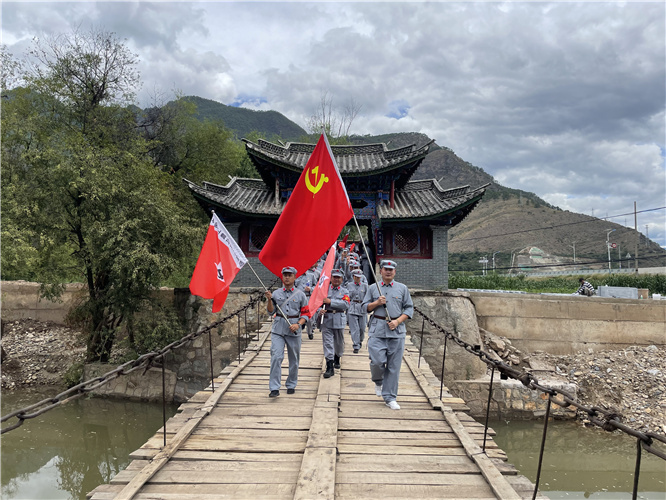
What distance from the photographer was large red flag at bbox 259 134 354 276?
530 cm

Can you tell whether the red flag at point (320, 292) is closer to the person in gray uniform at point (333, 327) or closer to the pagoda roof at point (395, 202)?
the person in gray uniform at point (333, 327)

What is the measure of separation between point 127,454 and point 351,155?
1444 centimetres

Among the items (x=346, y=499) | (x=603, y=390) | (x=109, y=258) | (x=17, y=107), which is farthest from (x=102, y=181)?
(x=603, y=390)

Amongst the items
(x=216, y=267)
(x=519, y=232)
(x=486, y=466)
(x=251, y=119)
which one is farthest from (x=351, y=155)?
(x=251, y=119)

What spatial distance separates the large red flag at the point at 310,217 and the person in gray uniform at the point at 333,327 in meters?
1.83

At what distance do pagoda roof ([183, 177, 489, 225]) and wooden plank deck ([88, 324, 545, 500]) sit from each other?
1013 centimetres

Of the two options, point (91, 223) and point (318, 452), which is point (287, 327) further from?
point (91, 223)

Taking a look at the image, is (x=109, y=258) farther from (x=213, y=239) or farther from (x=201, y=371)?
(x=213, y=239)

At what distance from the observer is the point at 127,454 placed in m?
10.9

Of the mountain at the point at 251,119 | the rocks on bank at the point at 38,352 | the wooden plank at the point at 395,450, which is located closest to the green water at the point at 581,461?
the wooden plank at the point at 395,450

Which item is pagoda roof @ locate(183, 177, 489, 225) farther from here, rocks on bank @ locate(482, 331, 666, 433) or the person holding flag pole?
the person holding flag pole

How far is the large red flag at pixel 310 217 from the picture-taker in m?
5.30

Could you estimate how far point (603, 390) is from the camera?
13219 millimetres

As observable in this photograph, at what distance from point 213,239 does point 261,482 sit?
147 inches
